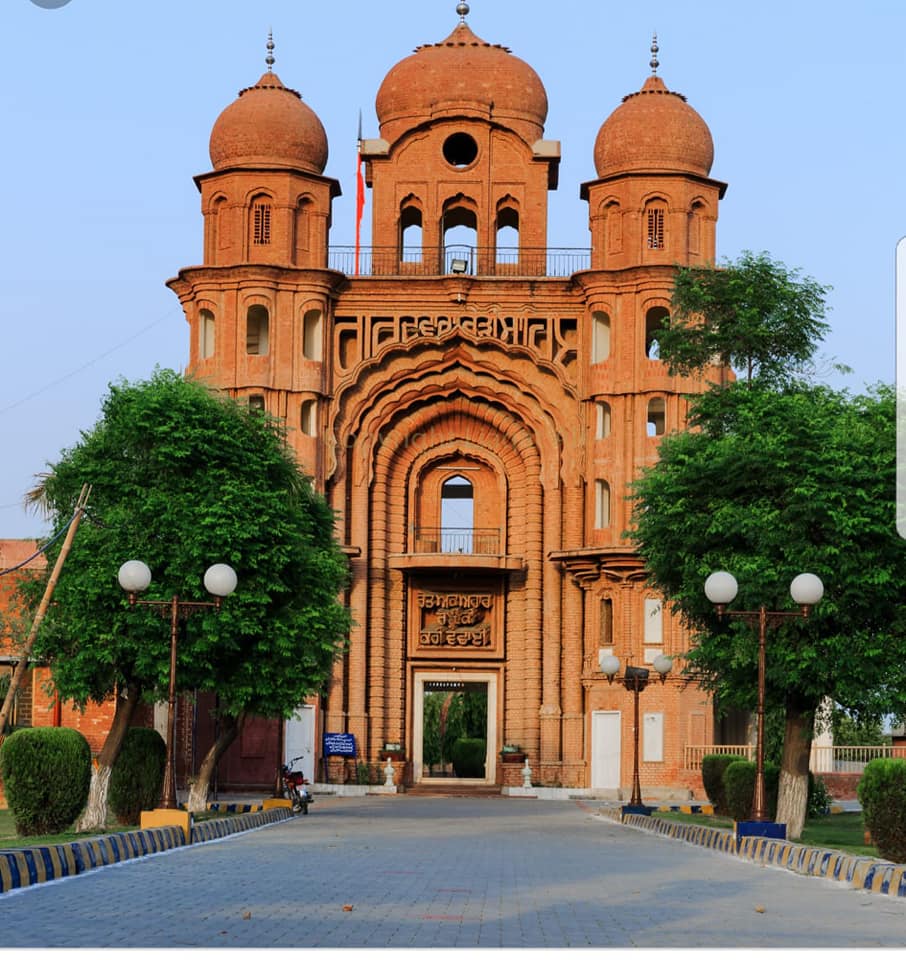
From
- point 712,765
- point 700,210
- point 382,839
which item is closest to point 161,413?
point 382,839

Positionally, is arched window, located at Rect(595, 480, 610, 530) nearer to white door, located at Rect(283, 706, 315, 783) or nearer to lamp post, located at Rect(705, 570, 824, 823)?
white door, located at Rect(283, 706, 315, 783)

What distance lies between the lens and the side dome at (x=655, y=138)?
4941 cm

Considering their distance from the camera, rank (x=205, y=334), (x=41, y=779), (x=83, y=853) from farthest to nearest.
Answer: (x=205, y=334), (x=41, y=779), (x=83, y=853)

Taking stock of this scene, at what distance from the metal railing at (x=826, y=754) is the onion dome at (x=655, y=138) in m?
15.7

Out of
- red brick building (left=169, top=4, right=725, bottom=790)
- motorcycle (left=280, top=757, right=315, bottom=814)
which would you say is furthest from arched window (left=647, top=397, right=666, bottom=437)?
motorcycle (left=280, top=757, right=315, bottom=814)

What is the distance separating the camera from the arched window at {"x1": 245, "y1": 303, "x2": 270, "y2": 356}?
50.2m

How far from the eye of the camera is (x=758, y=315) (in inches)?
1254

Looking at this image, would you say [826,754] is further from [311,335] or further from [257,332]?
[257,332]

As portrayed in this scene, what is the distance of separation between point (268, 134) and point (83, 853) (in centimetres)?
3589

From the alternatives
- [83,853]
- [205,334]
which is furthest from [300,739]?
[83,853]

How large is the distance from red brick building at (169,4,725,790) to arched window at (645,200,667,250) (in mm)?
73

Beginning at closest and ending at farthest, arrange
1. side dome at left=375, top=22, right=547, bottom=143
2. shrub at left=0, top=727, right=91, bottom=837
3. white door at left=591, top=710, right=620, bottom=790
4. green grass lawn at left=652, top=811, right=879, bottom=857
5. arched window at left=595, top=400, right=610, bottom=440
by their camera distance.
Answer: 1. shrub at left=0, top=727, right=91, bottom=837
2. green grass lawn at left=652, top=811, right=879, bottom=857
3. white door at left=591, top=710, right=620, bottom=790
4. arched window at left=595, top=400, right=610, bottom=440
5. side dome at left=375, top=22, right=547, bottom=143

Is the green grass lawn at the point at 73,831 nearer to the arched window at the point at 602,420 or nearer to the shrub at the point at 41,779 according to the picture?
the shrub at the point at 41,779

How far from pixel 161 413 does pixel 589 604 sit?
19.7 metres
